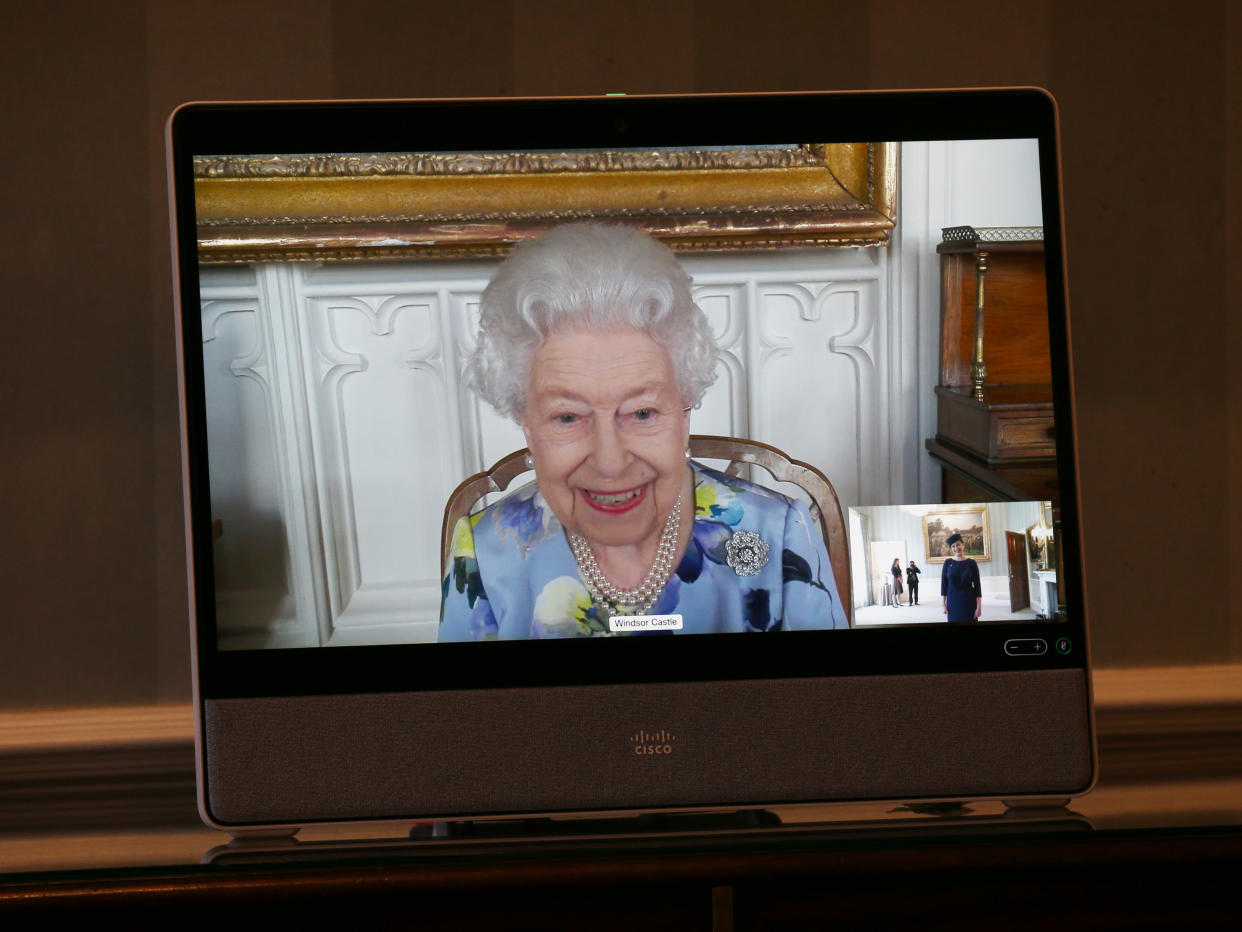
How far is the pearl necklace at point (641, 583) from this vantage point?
2.75 ft

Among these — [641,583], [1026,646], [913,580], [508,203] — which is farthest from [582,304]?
[1026,646]

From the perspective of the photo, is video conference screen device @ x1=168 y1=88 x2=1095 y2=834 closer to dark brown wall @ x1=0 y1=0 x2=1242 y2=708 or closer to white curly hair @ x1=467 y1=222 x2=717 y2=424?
white curly hair @ x1=467 y1=222 x2=717 y2=424

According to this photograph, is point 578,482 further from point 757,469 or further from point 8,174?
point 8,174

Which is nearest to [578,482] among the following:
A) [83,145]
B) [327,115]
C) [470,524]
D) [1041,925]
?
[470,524]

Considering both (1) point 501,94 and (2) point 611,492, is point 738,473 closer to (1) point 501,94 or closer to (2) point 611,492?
(2) point 611,492

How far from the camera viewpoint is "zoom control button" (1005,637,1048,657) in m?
0.84

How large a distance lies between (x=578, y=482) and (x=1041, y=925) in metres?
0.50

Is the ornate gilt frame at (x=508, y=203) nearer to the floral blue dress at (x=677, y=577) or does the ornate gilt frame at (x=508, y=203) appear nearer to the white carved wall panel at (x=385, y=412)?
the white carved wall panel at (x=385, y=412)

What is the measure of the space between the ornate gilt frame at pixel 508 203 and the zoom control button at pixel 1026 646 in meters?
0.37

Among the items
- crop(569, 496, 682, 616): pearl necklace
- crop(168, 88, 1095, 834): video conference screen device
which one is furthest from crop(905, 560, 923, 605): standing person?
crop(569, 496, 682, 616): pearl necklace

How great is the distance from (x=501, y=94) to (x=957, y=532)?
72 cm

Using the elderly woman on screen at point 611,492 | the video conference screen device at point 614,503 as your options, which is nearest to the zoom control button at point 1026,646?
the video conference screen device at point 614,503

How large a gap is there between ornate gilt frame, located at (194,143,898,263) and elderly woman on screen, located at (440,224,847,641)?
0.03m

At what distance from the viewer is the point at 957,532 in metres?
0.84
